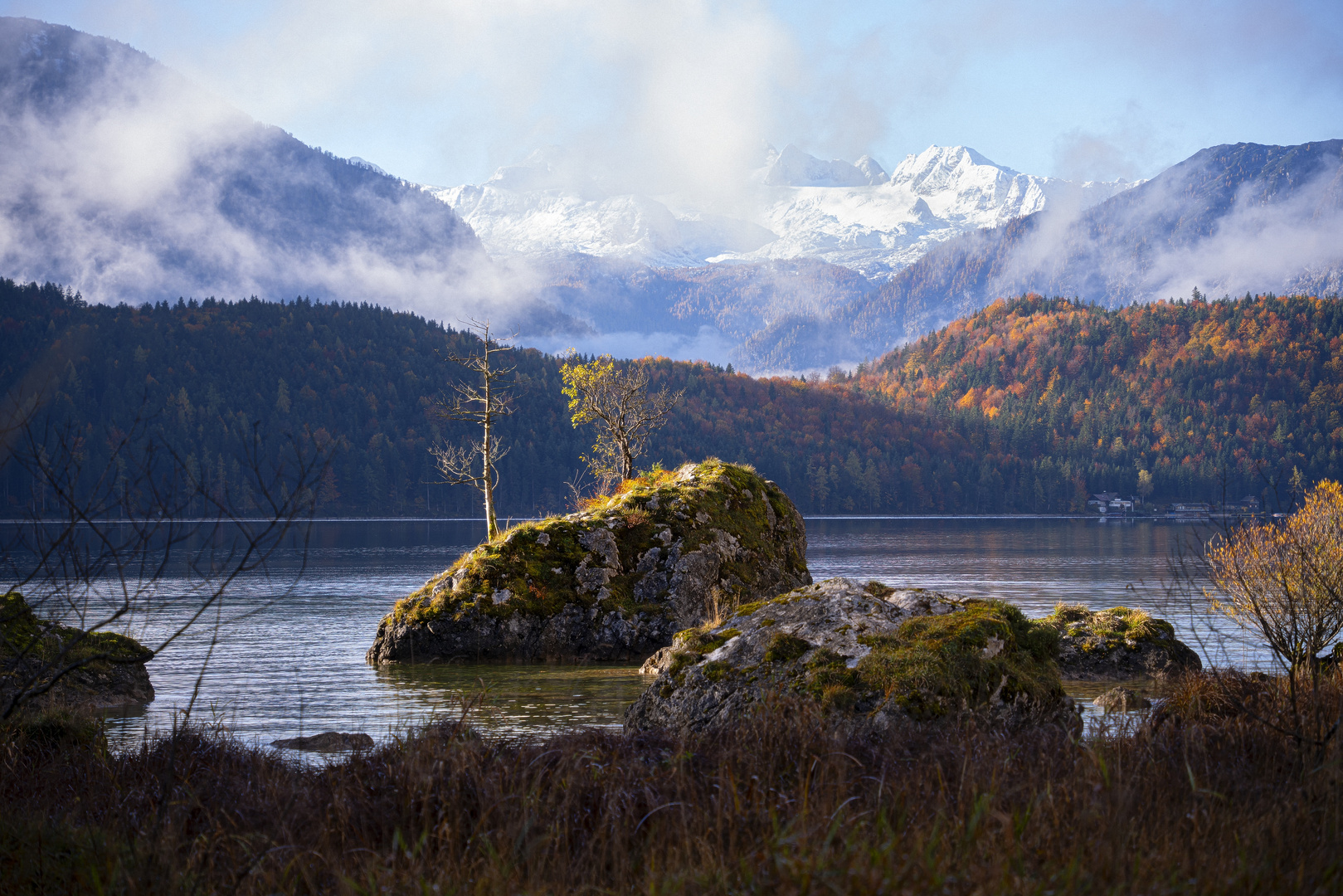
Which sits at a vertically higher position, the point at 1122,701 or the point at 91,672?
the point at 91,672

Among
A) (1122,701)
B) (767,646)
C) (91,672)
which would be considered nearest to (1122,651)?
(1122,701)

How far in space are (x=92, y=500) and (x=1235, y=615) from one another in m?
20.7

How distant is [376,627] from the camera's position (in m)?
35.8

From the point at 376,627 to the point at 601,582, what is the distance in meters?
13.8

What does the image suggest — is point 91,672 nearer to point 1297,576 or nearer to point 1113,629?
point 1113,629

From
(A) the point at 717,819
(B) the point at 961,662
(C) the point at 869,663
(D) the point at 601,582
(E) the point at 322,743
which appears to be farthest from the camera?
(D) the point at 601,582

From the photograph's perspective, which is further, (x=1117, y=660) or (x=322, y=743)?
(x=1117, y=660)

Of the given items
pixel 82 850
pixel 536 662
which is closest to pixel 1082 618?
pixel 536 662

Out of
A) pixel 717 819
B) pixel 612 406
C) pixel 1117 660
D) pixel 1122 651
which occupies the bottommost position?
pixel 1117 660

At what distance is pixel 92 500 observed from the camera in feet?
25.6

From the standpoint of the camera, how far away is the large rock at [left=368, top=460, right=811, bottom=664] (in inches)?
981

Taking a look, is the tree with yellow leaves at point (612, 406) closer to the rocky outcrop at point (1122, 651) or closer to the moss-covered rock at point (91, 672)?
the rocky outcrop at point (1122, 651)

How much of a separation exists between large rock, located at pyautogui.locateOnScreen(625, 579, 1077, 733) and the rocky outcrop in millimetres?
9726

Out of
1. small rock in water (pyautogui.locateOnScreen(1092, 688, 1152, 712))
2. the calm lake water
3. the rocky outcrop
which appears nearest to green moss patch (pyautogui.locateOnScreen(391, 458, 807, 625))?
the calm lake water
